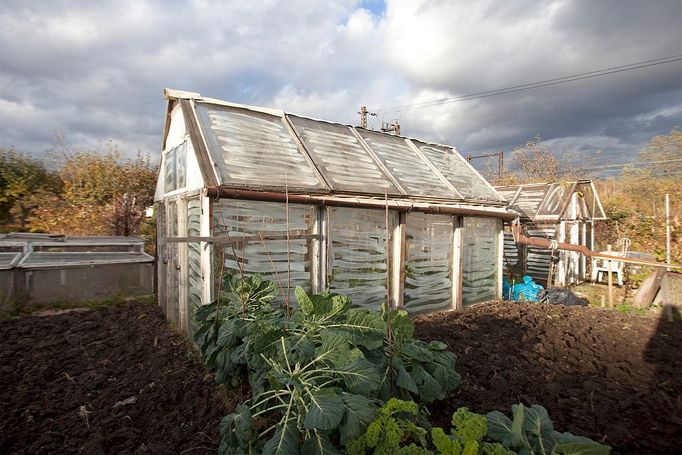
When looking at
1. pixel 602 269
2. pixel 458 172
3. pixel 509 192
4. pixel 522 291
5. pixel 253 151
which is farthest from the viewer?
pixel 509 192

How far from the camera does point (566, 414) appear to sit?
2881mm

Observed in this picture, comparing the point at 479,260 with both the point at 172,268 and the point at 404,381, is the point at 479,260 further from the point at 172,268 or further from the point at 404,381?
the point at 172,268

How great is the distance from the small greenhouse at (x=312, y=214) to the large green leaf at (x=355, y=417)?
182 centimetres

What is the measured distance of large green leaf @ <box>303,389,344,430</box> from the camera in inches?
67.4

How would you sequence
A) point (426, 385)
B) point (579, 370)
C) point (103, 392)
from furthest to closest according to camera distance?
point (579, 370) → point (103, 392) → point (426, 385)

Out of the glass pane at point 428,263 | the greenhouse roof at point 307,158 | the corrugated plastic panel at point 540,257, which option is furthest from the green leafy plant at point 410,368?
the corrugated plastic panel at point 540,257

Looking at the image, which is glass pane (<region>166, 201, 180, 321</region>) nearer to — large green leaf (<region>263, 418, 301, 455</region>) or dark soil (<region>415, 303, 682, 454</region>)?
dark soil (<region>415, 303, 682, 454</region>)

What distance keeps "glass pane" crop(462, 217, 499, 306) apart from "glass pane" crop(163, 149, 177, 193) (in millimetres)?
5791

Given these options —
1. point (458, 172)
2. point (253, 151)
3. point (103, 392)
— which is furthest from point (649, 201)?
point (103, 392)

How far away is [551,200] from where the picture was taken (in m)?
11.5

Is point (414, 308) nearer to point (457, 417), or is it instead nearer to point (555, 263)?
point (457, 417)

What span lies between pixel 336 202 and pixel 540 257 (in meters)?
9.06

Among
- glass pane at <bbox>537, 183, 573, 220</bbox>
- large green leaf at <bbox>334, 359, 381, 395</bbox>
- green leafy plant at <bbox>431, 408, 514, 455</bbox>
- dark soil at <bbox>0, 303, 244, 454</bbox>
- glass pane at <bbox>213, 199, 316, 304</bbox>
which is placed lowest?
dark soil at <bbox>0, 303, 244, 454</bbox>

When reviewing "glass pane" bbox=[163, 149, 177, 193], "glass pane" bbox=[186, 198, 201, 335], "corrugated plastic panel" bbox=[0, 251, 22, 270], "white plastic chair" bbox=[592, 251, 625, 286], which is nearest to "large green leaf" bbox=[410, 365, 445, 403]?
"glass pane" bbox=[186, 198, 201, 335]
